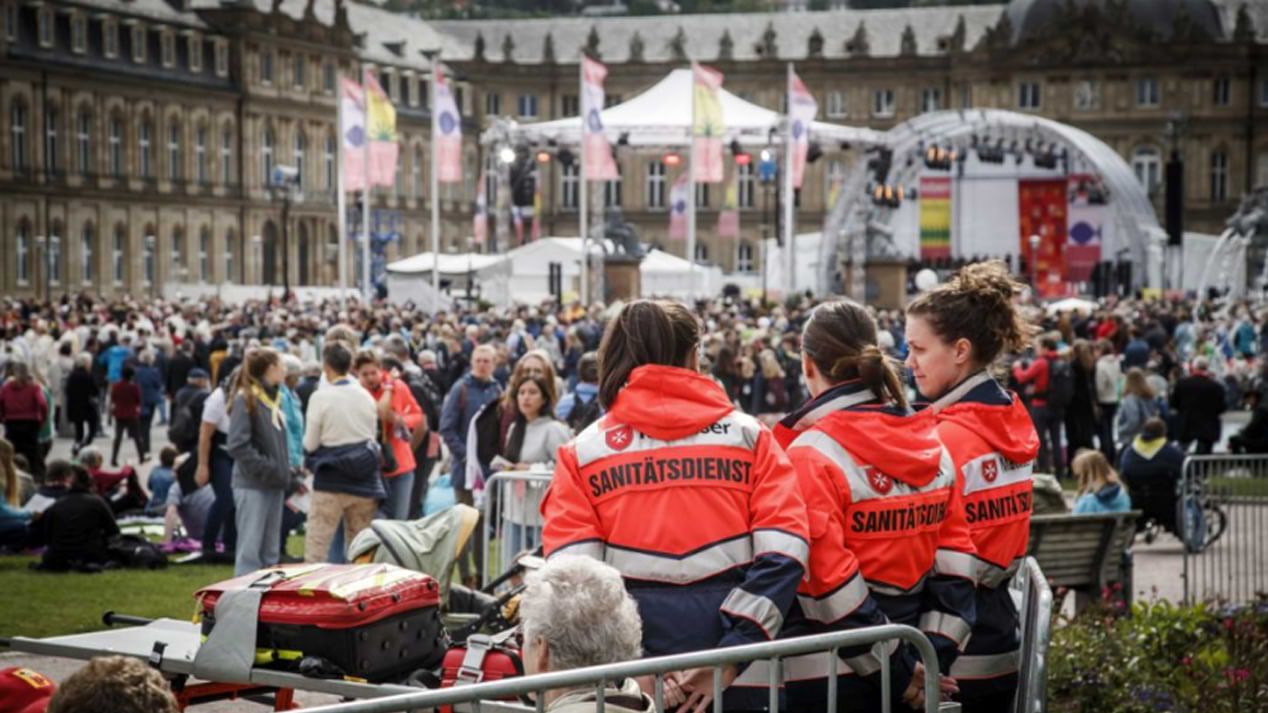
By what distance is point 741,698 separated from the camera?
5.11m

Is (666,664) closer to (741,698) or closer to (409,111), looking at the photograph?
(741,698)

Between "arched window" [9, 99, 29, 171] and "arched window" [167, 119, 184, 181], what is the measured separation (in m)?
7.82

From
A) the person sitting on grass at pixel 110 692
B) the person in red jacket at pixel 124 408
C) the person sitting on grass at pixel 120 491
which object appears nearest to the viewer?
the person sitting on grass at pixel 110 692

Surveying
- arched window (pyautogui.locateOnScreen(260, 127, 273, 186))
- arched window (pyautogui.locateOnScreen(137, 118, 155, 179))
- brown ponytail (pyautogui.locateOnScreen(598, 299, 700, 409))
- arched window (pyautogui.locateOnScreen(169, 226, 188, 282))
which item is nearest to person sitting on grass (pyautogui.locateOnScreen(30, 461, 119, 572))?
brown ponytail (pyautogui.locateOnScreen(598, 299, 700, 409))

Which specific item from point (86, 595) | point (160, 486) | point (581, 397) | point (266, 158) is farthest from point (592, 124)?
point (266, 158)

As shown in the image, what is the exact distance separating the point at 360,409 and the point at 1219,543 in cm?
692

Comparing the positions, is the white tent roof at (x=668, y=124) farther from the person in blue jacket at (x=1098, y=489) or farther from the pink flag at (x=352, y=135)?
the person in blue jacket at (x=1098, y=489)

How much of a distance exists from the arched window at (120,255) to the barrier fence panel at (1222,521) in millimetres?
62587

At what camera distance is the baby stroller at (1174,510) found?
14273 mm

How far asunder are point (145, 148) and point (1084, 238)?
35.2m

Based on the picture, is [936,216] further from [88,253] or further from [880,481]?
[880,481]

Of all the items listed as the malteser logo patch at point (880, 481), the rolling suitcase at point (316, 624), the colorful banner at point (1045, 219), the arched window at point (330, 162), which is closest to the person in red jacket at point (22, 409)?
the rolling suitcase at point (316, 624)

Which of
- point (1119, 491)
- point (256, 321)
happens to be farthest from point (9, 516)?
point (256, 321)

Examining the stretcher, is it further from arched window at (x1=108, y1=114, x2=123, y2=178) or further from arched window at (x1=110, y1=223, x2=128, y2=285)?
arched window at (x1=108, y1=114, x2=123, y2=178)
